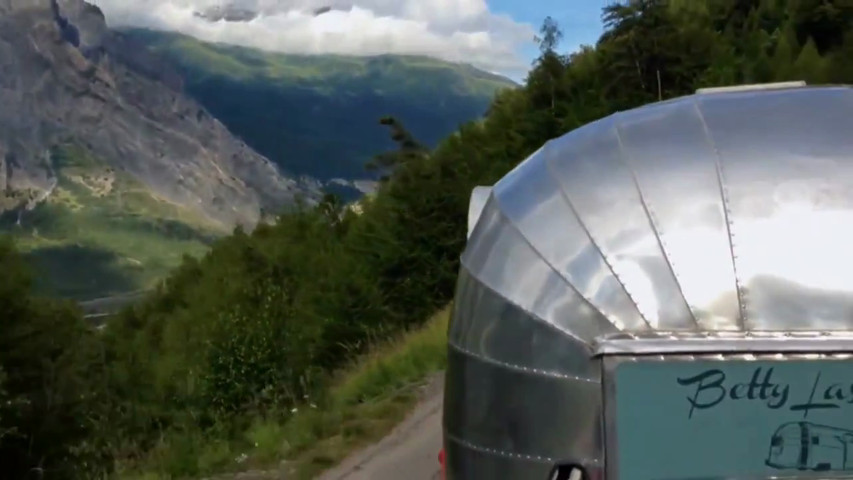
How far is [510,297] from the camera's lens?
3.68m

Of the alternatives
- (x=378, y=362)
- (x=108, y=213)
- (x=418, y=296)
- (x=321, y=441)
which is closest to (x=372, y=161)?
(x=418, y=296)

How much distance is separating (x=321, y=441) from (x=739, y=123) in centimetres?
684

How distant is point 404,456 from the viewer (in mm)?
9109

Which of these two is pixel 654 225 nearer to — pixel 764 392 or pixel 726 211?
pixel 726 211

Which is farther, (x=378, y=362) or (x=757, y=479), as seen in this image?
(x=378, y=362)

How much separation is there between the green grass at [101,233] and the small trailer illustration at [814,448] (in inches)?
5964

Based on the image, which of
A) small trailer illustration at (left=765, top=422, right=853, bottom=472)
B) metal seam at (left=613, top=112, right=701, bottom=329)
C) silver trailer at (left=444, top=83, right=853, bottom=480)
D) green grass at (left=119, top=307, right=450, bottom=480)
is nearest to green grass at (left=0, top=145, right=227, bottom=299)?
green grass at (left=119, top=307, right=450, bottom=480)

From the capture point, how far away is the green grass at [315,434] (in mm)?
9445

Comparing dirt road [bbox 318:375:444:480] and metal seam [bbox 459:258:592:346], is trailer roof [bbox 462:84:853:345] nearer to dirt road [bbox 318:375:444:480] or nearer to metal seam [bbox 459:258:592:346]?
metal seam [bbox 459:258:592:346]

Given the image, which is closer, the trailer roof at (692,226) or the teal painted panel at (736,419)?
the teal painted panel at (736,419)

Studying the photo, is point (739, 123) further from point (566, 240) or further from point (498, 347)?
point (498, 347)

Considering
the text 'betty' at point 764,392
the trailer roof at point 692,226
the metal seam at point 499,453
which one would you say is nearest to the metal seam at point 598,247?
the trailer roof at point 692,226

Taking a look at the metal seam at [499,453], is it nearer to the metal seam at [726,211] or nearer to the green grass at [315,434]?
the metal seam at [726,211]

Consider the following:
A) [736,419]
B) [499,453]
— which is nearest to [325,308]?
[499,453]
